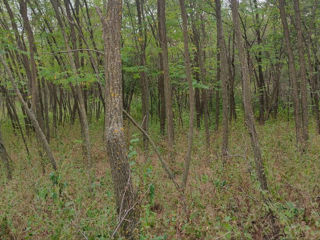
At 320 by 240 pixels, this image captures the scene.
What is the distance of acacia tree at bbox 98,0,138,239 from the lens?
11.8 ft

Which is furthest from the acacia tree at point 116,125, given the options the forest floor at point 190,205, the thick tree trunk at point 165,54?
the thick tree trunk at point 165,54

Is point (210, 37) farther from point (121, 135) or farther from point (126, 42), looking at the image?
point (121, 135)

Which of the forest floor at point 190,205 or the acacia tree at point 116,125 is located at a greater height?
the acacia tree at point 116,125

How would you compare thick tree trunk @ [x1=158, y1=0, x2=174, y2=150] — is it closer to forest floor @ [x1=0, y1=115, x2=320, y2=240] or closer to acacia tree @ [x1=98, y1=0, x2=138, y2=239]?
forest floor @ [x1=0, y1=115, x2=320, y2=240]

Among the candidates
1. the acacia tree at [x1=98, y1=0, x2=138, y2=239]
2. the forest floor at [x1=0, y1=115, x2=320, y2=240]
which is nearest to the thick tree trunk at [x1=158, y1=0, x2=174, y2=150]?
the forest floor at [x1=0, y1=115, x2=320, y2=240]

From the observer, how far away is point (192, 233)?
407 centimetres

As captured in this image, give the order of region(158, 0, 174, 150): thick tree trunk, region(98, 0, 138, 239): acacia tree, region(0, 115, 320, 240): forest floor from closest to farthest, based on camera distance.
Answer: region(98, 0, 138, 239): acacia tree
region(0, 115, 320, 240): forest floor
region(158, 0, 174, 150): thick tree trunk

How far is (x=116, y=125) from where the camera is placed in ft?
11.8

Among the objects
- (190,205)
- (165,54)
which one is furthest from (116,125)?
(165,54)

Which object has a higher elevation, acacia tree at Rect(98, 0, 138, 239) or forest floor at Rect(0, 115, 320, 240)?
acacia tree at Rect(98, 0, 138, 239)

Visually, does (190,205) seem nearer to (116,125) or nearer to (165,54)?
(116,125)

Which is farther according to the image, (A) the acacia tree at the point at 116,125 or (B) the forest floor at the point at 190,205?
(B) the forest floor at the point at 190,205

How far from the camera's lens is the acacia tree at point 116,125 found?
3.60 metres

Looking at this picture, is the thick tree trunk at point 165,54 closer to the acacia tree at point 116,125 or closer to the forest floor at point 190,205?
the forest floor at point 190,205
